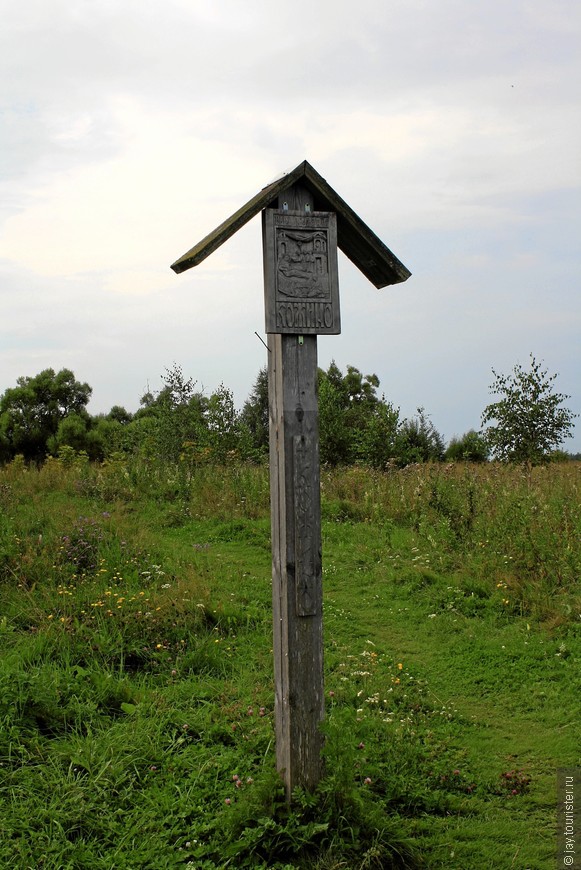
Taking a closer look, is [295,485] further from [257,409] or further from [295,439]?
[257,409]

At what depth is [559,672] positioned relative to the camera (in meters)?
6.47

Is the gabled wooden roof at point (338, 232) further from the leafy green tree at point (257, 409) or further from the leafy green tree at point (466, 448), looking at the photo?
the leafy green tree at point (257, 409)

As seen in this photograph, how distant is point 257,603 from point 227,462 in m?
8.01

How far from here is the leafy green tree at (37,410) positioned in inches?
1136

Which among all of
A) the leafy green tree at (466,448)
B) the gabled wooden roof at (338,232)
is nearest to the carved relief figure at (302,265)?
the gabled wooden roof at (338,232)

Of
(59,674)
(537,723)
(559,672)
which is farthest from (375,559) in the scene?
(59,674)

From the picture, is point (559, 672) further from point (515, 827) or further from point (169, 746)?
point (169, 746)

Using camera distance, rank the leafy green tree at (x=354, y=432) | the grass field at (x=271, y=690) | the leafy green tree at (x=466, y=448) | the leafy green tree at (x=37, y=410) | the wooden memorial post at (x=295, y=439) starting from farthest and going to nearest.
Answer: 1. the leafy green tree at (x=37, y=410)
2. the leafy green tree at (x=466, y=448)
3. the leafy green tree at (x=354, y=432)
4. the wooden memorial post at (x=295, y=439)
5. the grass field at (x=271, y=690)

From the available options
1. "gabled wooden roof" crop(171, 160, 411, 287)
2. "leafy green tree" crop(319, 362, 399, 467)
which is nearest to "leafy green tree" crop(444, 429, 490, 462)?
"leafy green tree" crop(319, 362, 399, 467)

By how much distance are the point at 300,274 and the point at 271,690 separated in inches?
124

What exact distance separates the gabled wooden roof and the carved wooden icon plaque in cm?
11

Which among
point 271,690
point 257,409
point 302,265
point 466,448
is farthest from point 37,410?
point 302,265

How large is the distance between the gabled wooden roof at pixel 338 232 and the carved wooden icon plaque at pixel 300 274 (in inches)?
4.3

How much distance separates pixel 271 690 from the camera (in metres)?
5.69
